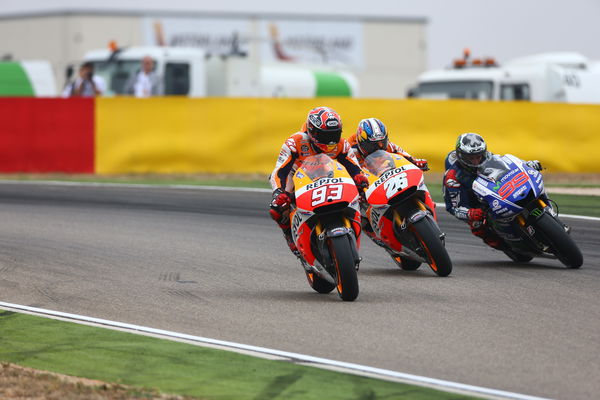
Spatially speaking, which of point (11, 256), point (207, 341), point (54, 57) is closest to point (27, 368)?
point (207, 341)

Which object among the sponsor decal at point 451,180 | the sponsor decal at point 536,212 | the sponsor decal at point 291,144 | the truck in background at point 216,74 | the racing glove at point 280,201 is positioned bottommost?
the truck in background at point 216,74

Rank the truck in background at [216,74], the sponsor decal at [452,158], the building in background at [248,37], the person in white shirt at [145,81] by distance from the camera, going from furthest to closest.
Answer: the building in background at [248,37]
the truck in background at [216,74]
the person in white shirt at [145,81]
the sponsor decal at [452,158]

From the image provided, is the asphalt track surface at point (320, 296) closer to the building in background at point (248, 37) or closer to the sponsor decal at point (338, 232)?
the sponsor decal at point (338, 232)

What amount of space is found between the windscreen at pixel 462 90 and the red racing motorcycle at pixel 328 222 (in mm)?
16551

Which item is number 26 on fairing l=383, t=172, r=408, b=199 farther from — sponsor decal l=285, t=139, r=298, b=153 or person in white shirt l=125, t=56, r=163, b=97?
person in white shirt l=125, t=56, r=163, b=97

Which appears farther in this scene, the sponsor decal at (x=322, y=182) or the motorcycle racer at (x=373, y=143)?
the motorcycle racer at (x=373, y=143)

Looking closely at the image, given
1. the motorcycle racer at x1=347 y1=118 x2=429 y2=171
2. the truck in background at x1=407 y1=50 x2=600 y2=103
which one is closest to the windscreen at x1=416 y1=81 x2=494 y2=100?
the truck in background at x1=407 y1=50 x2=600 y2=103

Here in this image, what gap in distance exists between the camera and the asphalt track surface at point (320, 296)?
7.11 m

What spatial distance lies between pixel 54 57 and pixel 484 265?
98.1ft

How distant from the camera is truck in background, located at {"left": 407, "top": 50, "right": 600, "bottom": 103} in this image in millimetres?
25391

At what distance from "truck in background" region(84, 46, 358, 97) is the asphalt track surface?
439 inches

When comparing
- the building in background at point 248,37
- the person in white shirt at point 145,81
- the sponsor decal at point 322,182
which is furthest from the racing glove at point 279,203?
the building in background at point 248,37

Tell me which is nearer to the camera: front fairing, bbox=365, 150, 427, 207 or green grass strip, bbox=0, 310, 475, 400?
green grass strip, bbox=0, 310, 475, 400

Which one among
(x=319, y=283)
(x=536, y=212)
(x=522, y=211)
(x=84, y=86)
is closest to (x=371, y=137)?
(x=522, y=211)
